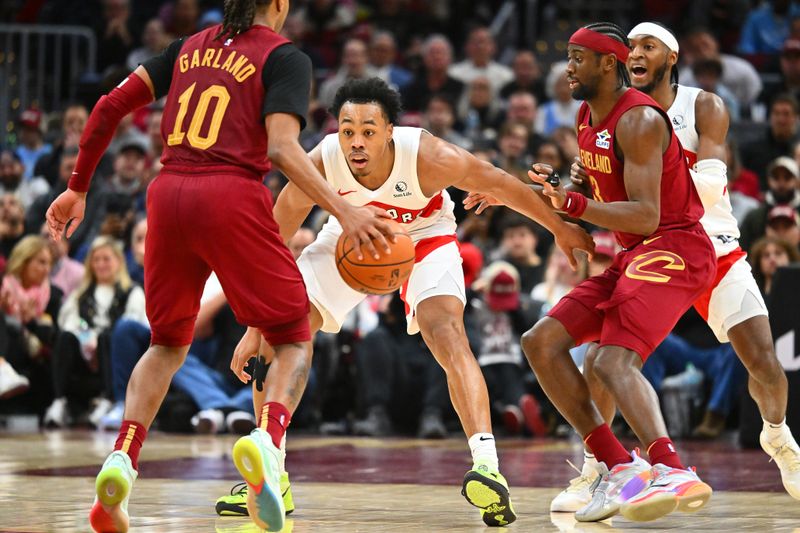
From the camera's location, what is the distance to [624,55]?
20.0 ft

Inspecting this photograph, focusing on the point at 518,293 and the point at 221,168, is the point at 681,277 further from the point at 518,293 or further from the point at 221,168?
the point at 518,293

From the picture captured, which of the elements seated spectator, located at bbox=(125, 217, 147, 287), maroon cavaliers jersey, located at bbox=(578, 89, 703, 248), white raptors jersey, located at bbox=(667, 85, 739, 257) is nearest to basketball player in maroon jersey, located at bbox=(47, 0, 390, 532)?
maroon cavaliers jersey, located at bbox=(578, 89, 703, 248)

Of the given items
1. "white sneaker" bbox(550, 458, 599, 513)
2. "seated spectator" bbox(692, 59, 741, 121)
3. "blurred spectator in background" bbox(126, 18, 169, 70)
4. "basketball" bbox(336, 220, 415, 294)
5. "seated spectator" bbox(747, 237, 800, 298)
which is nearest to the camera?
"basketball" bbox(336, 220, 415, 294)

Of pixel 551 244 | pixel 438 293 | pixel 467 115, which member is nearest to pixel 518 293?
pixel 551 244

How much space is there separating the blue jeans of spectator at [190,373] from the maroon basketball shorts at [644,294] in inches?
221

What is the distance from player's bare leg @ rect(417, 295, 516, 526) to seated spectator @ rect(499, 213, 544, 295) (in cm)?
550

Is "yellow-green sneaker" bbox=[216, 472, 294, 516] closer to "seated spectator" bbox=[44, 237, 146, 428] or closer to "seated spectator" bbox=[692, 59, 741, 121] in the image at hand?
"seated spectator" bbox=[44, 237, 146, 428]

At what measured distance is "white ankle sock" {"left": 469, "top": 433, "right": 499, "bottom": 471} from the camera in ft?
19.7

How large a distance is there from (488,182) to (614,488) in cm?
153

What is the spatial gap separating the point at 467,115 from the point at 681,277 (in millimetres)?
9034

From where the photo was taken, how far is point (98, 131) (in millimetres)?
5664

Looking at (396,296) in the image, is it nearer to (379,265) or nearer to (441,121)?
(441,121)

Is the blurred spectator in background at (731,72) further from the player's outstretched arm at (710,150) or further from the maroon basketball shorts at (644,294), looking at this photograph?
the maroon basketball shorts at (644,294)

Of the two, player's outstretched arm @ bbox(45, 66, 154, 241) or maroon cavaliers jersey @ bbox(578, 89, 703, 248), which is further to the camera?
maroon cavaliers jersey @ bbox(578, 89, 703, 248)
